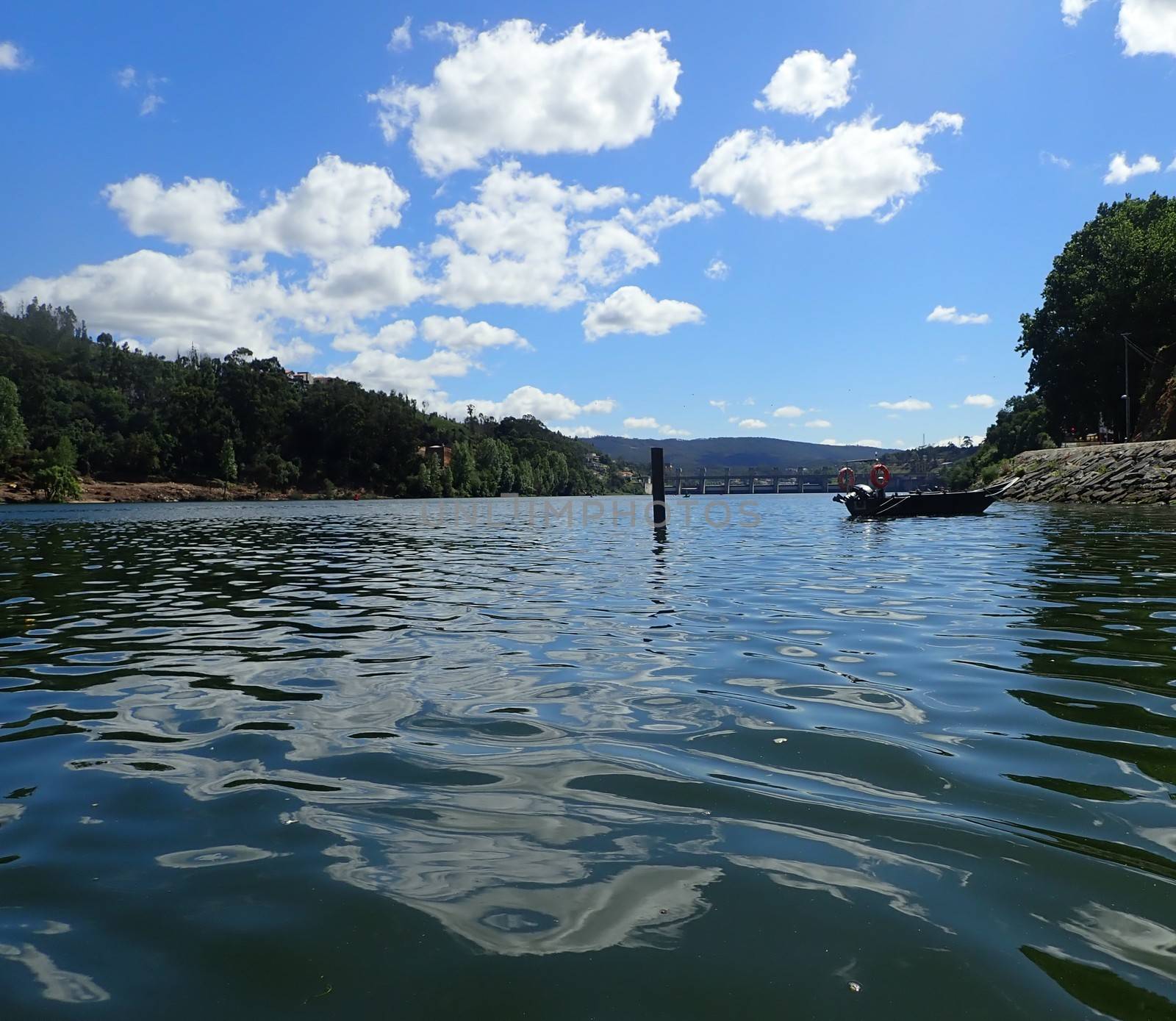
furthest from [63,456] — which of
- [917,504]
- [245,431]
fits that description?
[917,504]

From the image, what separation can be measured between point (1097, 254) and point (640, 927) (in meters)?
85.8

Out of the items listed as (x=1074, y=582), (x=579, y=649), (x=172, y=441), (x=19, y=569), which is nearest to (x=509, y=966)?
(x=579, y=649)

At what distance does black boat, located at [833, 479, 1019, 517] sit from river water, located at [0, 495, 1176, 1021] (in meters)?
31.3

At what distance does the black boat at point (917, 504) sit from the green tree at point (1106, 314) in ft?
87.6

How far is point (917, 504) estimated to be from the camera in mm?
40719

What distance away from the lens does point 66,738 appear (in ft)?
18.6

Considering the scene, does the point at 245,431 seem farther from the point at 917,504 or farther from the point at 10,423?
the point at 917,504

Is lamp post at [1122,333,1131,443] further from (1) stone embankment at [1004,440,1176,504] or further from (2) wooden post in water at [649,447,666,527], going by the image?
(2) wooden post in water at [649,447,666,527]

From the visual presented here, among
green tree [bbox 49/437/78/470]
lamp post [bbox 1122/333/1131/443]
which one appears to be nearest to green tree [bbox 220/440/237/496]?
green tree [bbox 49/437/78/470]

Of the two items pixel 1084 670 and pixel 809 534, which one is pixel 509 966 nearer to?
pixel 1084 670

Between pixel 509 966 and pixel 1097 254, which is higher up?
pixel 1097 254

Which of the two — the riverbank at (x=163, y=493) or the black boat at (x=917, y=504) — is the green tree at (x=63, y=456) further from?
the black boat at (x=917, y=504)

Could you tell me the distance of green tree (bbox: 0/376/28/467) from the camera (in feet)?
336

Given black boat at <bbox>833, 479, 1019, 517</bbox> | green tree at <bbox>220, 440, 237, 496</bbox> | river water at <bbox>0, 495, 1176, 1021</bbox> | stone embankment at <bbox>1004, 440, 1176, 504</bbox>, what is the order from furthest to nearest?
green tree at <bbox>220, 440, 237, 496</bbox>, stone embankment at <bbox>1004, 440, 1176, 504</bbox>, black boat at <bbox>833, 479, 1019, 517</bbox>, river water at <bbox>0, 495, 1176, 1021</bbox>
